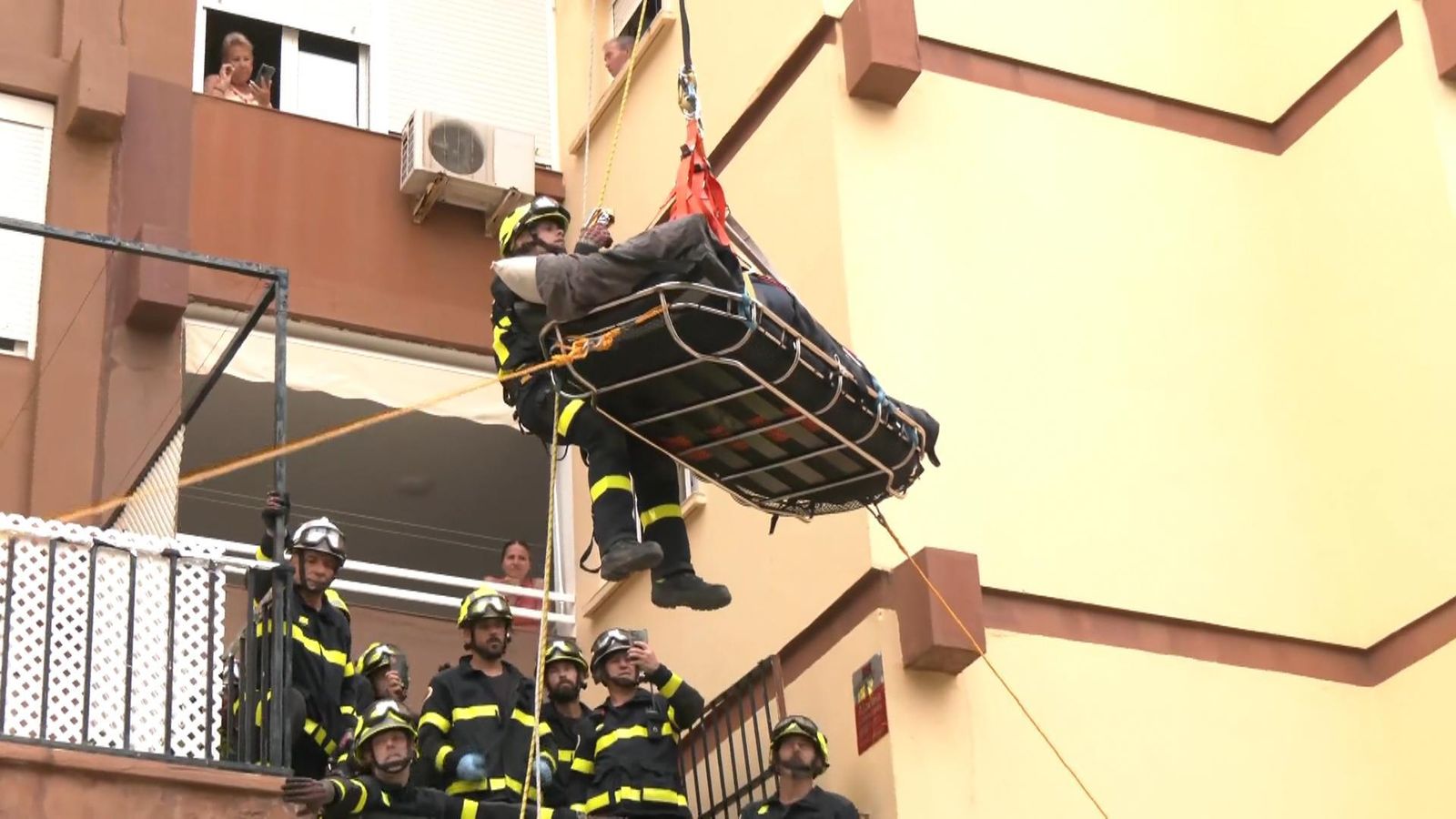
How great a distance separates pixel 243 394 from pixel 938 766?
6715 mm

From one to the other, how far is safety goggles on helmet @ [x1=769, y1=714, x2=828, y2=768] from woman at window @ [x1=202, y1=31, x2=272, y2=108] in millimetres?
6318

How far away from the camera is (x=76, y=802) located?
397 inches

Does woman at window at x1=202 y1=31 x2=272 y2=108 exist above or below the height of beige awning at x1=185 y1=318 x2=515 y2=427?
above

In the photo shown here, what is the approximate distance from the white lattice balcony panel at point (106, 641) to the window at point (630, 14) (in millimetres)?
6531

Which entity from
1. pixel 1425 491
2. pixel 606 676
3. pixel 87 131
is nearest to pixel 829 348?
pixel 606 676

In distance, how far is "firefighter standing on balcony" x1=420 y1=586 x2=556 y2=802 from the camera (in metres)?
11.1

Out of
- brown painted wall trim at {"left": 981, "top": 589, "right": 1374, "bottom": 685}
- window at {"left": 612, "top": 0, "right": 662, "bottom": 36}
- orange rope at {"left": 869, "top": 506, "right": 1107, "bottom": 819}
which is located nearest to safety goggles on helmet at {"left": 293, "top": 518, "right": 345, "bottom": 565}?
orange rope at {"left": 869, "top": 506, "right": 1107, "bottom": 819}

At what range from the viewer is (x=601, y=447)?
1043 cm

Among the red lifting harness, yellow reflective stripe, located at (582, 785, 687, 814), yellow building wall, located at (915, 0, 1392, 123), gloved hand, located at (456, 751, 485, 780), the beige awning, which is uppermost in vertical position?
yellow building wall, located at (915, 0, 1392, 123)

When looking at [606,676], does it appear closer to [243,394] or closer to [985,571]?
[985,571]

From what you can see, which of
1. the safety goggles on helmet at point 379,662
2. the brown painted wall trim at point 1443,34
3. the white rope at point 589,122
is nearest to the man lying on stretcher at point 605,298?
the safety goggles on helmet at point 379,662

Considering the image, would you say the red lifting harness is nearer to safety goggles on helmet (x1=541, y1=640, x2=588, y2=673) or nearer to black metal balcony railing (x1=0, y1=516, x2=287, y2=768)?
black metal balcony railing (x1=0, y1=516, x2=287, y2=768)

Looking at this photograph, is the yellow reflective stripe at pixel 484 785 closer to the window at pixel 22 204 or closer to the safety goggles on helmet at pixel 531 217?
the safety goggles on helmet at pixel 531 217

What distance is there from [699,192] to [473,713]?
2.71 meters
